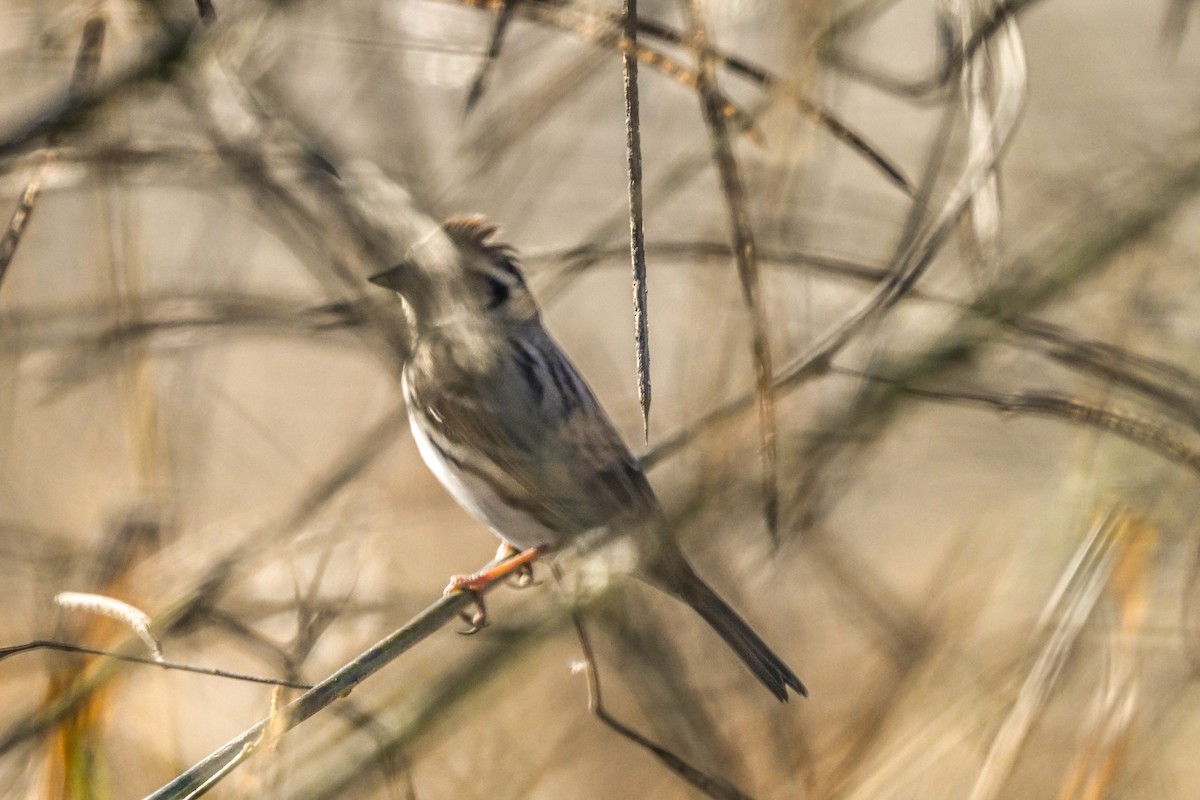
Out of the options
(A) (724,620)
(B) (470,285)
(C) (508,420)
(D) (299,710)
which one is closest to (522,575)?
(C) (508,420)

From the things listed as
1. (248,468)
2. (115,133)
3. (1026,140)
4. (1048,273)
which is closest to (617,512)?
(1048,273)

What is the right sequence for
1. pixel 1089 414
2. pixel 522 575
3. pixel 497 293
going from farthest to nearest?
pixel 522 575 < pixel 497 293 < pixel 1089 414

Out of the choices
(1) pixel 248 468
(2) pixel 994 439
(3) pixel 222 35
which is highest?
(1) pixel 248 468

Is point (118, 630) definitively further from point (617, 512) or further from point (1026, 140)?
point (1026, 140)

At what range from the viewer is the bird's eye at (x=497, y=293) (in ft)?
10.2

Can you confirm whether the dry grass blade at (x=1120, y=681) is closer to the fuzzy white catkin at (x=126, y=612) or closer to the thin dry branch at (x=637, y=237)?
the thin dry branch at (x=637, y=237)

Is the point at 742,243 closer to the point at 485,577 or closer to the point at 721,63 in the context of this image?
the point at 721,63

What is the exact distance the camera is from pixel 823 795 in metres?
2.21

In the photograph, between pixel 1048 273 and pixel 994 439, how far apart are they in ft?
6.87

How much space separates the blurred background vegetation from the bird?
142 millimetres

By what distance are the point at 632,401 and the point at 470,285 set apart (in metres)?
0.66

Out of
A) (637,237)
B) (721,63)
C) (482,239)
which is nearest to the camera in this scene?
(637,237)

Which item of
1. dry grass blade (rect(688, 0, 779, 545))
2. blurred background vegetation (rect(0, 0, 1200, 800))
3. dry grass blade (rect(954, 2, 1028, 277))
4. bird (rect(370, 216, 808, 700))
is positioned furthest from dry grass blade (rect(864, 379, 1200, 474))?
bird (rect(370, 216, 808, 700))

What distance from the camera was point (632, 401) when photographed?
3340mm
